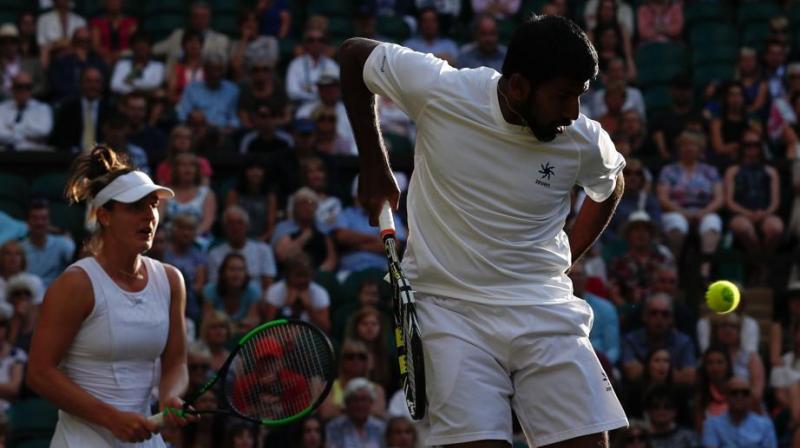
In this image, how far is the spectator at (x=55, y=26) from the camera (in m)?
14.5

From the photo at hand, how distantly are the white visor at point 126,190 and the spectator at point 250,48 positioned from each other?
29.2 ft

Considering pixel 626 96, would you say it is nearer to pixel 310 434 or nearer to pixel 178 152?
pixel 178 152

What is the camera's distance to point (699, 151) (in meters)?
12.9

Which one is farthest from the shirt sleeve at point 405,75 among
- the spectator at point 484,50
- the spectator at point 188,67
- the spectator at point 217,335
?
the spectator at point 188,67

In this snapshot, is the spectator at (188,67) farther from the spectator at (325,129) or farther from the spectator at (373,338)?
the spectator at (373,338)

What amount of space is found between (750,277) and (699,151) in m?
1.25

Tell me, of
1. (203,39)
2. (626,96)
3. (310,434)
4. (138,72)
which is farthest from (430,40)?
(310,434)

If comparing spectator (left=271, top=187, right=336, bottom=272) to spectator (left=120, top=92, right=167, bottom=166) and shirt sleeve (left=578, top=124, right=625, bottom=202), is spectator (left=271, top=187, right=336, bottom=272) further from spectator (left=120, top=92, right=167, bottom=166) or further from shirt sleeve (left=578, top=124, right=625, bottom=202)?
shirt sleeve (left=578, top=124, right=625, bottom=202)

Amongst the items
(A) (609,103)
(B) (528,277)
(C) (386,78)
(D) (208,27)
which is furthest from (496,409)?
(D) (208,27)

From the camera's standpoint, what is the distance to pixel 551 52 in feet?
15.3

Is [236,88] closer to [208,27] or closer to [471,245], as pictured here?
[208,27]

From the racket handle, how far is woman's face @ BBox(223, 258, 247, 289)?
5579 mm

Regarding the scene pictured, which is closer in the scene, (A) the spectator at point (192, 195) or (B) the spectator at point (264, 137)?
(A) the spectator at point (192, 195)

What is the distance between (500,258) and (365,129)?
70 cm
